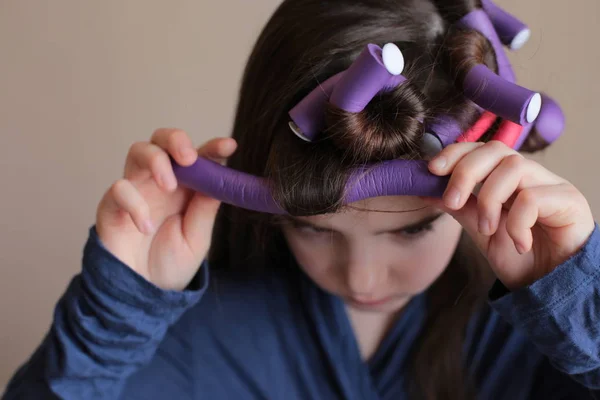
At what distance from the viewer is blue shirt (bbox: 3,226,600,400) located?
Result: 476 millimetres

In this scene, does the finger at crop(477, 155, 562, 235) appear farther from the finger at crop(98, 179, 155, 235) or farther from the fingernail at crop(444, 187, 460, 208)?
the finger at crop(98, 179, 155, 235)

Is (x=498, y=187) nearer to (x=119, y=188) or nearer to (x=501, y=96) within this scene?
(x=501, y=96)

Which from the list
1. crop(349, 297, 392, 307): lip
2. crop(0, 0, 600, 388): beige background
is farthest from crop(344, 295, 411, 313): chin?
crop(0, 0, 600, 388): beige background

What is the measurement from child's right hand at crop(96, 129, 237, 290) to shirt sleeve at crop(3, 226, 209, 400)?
23 millimetres

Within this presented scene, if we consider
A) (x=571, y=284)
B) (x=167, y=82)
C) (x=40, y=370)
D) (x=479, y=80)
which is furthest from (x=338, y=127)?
(x=167, y=82)

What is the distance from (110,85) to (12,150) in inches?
8.4

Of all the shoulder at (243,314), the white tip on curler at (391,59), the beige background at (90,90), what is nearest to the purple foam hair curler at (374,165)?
the white tip on curler at (391,59)

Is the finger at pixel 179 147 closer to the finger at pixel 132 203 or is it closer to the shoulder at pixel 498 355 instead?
the finger at pixel 132 203

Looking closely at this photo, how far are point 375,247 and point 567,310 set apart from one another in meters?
0.16

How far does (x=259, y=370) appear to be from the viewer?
0.68 metres

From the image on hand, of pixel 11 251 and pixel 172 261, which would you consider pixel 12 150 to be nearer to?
Answer: pixel 11 251

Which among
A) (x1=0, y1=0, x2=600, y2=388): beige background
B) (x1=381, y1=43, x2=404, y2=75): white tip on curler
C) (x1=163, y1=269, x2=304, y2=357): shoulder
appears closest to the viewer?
(x1=381, y1=43, x2=404, y2=75): white tip on curler

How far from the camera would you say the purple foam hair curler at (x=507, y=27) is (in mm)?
521

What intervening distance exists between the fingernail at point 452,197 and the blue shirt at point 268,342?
0.13 metres
